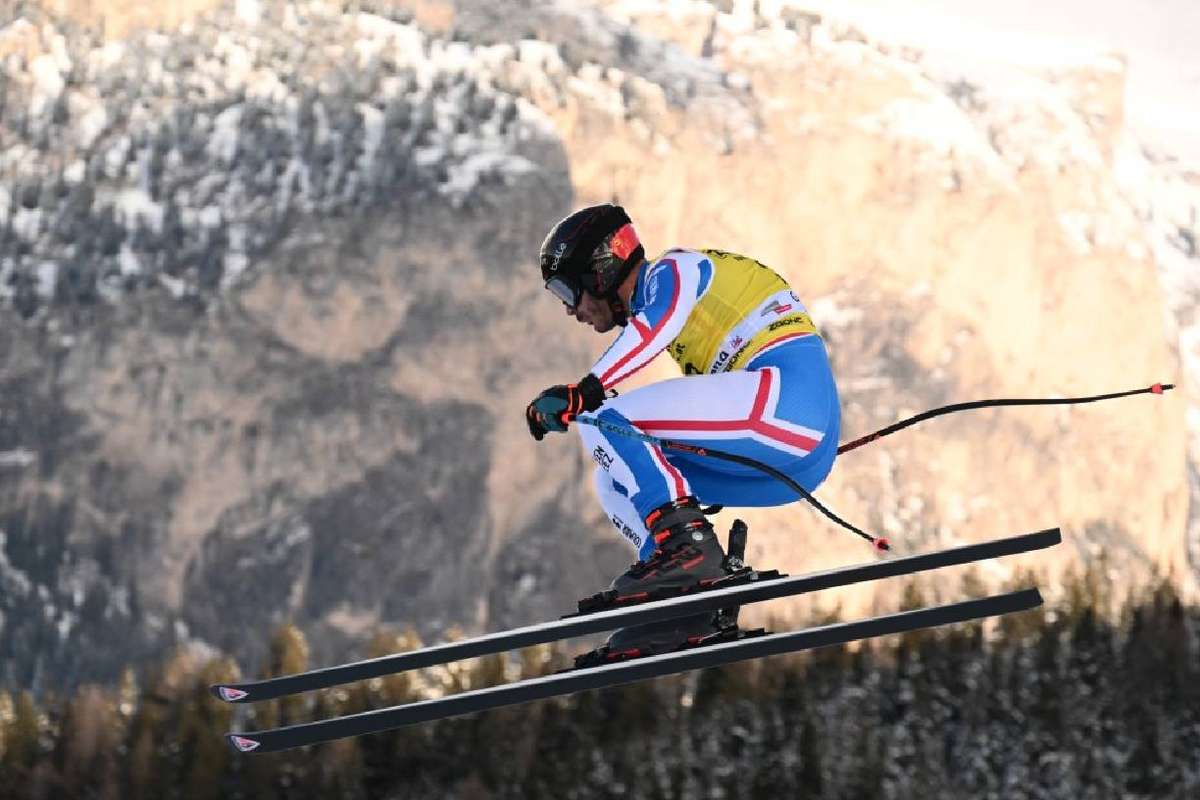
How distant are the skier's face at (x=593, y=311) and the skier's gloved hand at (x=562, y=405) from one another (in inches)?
20.4

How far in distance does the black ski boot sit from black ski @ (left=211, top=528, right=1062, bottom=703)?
192mm

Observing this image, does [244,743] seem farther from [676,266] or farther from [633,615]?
[676,266]

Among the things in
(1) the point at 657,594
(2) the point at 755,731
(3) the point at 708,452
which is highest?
(2) the point at 755,731

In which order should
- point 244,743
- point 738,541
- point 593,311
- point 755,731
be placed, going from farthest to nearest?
point 755,731 → point 738,541 → point 593,311 → point 244,743

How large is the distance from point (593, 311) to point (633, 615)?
1.45 meters

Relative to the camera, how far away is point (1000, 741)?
7825 cm

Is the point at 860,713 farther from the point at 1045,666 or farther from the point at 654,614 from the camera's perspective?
the point at 654,614

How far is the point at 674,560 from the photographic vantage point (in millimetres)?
9359

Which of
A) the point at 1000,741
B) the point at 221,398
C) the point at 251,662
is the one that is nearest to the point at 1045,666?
the point at 1000,741

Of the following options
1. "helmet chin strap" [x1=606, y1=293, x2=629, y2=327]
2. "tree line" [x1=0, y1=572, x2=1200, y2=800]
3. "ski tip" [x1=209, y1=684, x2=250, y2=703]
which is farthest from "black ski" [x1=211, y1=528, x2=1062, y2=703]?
"tree line" [x1=0, y1=572, x2=1200, y2=800]

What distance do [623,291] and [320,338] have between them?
187034mm

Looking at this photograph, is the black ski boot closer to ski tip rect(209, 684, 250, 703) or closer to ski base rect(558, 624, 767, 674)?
ski base rect(558, 624, 767, 674)

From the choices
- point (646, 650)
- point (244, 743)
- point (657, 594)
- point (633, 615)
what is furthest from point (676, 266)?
point (244, 743)

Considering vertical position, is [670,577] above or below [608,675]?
above
